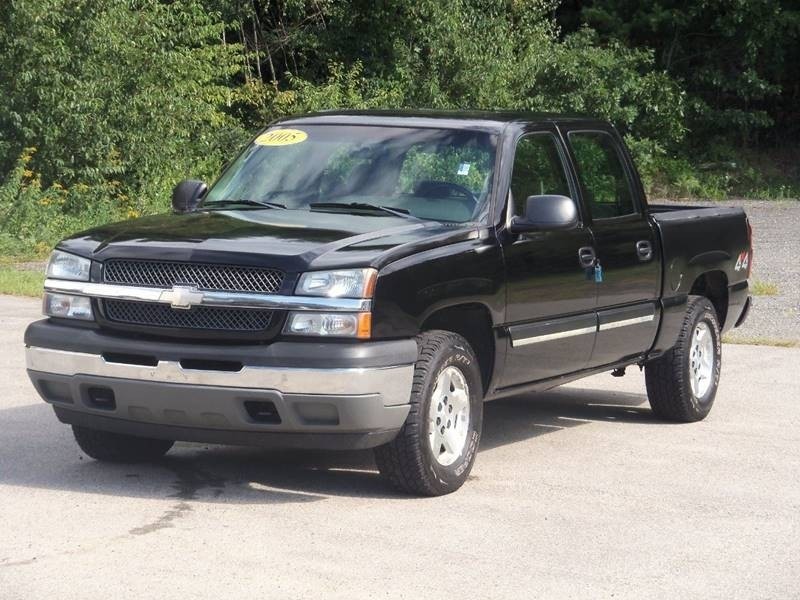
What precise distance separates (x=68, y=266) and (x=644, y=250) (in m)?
3.38

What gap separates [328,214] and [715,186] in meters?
27.5

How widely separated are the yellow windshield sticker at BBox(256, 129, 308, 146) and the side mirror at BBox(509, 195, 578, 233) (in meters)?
→ 1.35

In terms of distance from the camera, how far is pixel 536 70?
31.6 meters

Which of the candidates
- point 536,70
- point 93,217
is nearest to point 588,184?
point 93,217

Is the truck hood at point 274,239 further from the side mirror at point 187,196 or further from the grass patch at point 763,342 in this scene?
the grass patch at point 763,342

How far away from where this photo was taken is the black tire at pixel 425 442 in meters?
6.80

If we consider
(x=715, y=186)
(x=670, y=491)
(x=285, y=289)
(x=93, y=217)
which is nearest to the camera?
(x=285, y=289)

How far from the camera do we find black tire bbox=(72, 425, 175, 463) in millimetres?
7465

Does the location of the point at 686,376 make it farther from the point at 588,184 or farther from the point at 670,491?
the point at 670,491

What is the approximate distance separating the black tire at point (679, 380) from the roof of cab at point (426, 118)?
1647 mm

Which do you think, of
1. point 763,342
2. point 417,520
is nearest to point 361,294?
point 417,520

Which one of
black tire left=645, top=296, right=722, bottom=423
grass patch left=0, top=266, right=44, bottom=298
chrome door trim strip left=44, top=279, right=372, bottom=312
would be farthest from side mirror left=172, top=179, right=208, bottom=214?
grass patch left=0, top=266, right=44, bottom=298

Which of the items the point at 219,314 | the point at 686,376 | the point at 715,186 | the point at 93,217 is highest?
the point at 219,314

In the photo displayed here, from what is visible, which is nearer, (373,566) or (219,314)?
(373,566)
